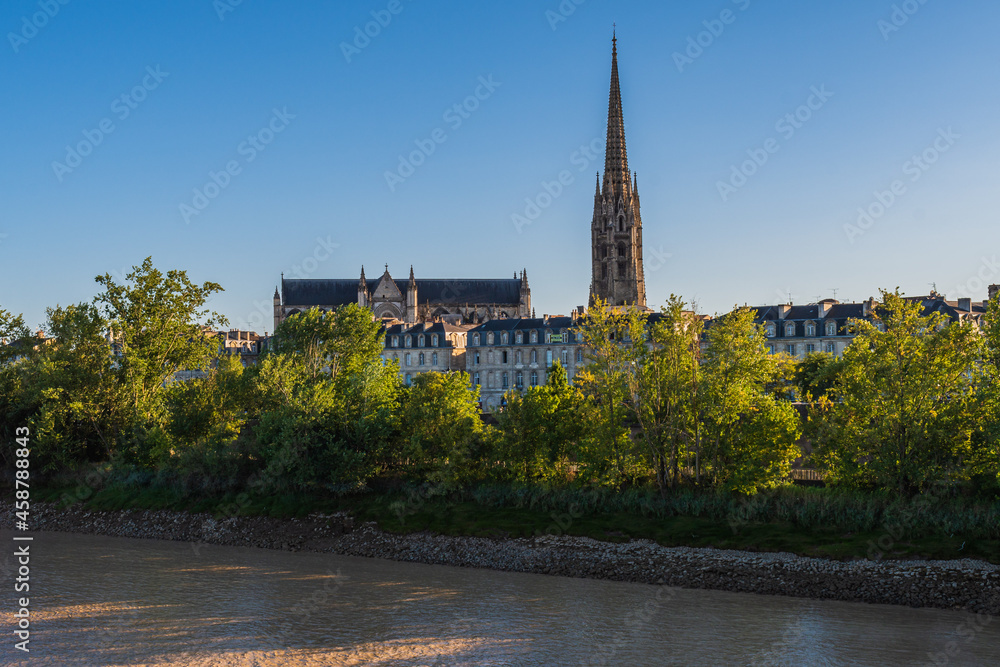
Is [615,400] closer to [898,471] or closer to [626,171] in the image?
[898,471]

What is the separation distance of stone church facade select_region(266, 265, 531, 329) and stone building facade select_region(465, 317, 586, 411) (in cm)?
3109

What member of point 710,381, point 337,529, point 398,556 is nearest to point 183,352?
point 337,529

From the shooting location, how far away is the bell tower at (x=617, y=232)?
93.1m

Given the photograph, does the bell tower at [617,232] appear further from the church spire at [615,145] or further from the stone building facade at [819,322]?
the stone building facade at [819,322]

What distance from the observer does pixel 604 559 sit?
85.1ft

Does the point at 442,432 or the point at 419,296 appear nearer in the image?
the point at 442,432

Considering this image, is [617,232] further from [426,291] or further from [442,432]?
[442,432]

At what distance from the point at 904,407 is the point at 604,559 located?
401 inches

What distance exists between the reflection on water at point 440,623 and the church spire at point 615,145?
73.6 meters

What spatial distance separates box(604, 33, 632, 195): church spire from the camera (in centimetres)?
9506

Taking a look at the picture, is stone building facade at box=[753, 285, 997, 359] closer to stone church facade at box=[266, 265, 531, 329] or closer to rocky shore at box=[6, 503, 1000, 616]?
rocky shore at box=[6, 503, 1000, 616]

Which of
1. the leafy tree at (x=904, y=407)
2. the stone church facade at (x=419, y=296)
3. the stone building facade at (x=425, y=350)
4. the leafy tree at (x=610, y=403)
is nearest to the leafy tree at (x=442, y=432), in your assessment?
the leafy tree at (x=610, y=403)

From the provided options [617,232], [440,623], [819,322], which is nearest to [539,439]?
[440,623]

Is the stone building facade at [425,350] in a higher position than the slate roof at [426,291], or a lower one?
lower
